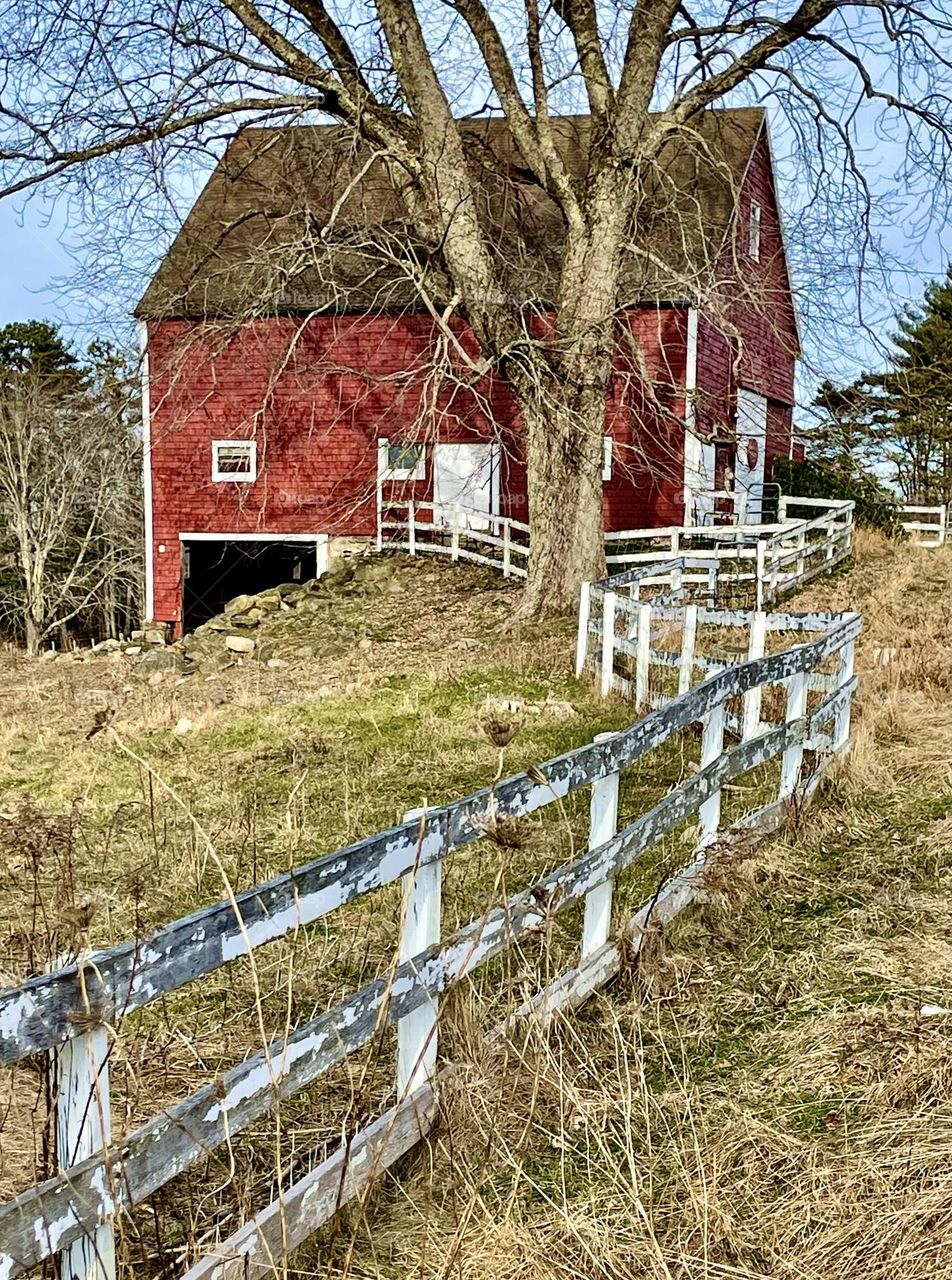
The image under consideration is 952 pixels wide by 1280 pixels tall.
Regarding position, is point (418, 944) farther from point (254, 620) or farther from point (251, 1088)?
point (254, 620)

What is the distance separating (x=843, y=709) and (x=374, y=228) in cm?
1040

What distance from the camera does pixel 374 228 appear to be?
16594 mm

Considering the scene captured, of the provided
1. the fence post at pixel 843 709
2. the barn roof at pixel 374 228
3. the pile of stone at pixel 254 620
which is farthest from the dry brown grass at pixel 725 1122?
the pile of stone at pixel 254 620

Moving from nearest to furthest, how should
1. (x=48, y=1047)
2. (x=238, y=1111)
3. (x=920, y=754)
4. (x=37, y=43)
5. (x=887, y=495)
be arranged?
(x=48, y=1047) < (x=238, y=1111) < (x=920, y=754) < (x=37, y=43) < (x=887, y=495)

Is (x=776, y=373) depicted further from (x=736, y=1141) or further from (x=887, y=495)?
(x=736, y=1141)

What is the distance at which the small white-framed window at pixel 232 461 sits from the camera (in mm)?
24734

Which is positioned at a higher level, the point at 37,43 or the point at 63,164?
the point at 37,43

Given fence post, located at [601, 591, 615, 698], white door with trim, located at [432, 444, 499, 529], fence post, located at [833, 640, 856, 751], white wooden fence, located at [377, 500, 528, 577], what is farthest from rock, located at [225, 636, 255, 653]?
fence post, located at [833, 640, 856, 751]

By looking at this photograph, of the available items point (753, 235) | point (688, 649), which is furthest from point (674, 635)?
point (753, 235)

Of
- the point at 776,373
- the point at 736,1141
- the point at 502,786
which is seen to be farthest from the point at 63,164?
the point at 776,373

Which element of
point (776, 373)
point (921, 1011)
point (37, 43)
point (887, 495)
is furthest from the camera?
point (776, 373)

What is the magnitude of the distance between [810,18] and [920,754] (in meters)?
11.5

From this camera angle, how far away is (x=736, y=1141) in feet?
12.6

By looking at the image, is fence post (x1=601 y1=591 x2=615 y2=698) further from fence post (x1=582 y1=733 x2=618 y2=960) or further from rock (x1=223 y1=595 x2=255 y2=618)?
rock (x1=223 y1=595 x2=255 y2=618)
